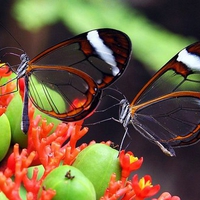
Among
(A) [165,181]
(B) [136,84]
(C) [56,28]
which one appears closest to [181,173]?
(A) [165,181]

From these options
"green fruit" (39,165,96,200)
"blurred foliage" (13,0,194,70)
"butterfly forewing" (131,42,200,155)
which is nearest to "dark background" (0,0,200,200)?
"blurred foliage" (13,0,194,70)

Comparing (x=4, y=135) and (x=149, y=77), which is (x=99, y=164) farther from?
(x=149, y=77)

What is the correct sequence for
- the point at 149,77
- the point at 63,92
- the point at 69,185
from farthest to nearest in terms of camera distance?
1. the point at 149,77
2. the point at 63,92
3. the point at 69,185

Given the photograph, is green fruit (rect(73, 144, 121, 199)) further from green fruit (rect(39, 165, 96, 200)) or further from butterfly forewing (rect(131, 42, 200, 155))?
butterfly forewing (rect(131, 42, 200, 155))

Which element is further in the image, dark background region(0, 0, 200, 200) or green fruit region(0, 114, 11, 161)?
dark background region(0, 0, 200, 200)

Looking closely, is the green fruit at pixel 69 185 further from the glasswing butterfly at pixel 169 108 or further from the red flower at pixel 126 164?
the glasswing butterfly at pixel 169 108

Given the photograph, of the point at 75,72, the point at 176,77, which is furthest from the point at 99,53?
the point at 176,77

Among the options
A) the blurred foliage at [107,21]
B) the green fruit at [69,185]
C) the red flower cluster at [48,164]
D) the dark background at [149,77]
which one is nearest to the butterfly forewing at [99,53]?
the red flower cluster at [48,164]

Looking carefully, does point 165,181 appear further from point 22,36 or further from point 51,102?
point 51,102
